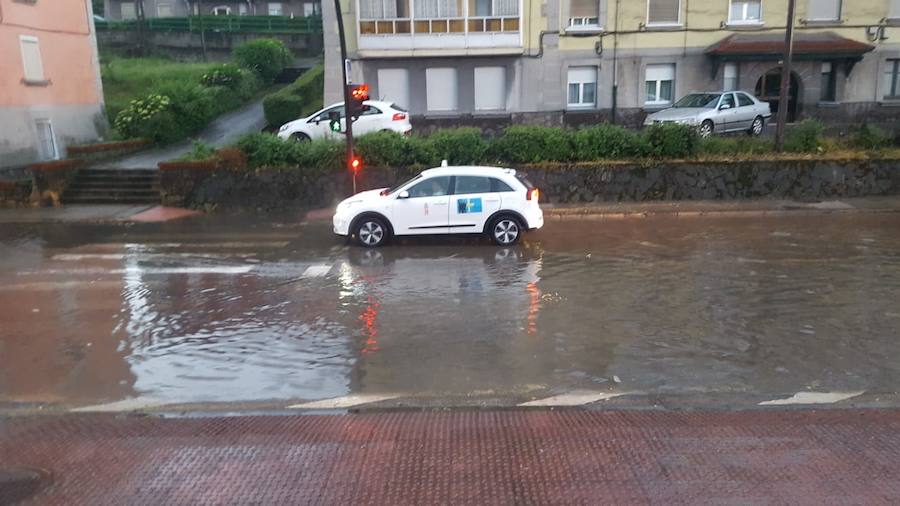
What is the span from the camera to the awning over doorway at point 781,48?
2620 cm

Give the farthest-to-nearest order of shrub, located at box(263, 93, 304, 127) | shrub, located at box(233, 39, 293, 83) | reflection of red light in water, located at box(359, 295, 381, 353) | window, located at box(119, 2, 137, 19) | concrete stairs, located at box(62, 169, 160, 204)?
window, located at box(119, 2, 137, 19) → shrub, located at box(233, 39, 293, 83) → shrub, located at box(263, 93, 304, 127) → concrete stairs, located at box(62, 169, 160, 204) → reflection of red light in water, located at box(359, 295, 381, 353)

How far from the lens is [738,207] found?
17.2 meters

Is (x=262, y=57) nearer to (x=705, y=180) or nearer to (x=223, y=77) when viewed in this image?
(x=223, y=77)

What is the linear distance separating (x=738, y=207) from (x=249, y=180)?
1207cm

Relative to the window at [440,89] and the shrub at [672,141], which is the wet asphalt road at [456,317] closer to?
the shrub at [672,141]

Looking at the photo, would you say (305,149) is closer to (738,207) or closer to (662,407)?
(738,207)

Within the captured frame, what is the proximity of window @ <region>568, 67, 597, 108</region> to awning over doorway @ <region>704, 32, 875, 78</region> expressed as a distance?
431 cm

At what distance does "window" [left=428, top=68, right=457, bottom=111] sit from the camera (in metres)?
28.1

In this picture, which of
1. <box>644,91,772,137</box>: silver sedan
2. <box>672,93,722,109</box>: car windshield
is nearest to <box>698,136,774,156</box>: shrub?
<box>644,91,772,137</box>: silver sedan

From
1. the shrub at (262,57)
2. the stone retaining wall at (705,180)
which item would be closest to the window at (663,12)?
the stone retaining wall at (705,180)

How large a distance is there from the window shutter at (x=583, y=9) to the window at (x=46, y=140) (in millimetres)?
18846

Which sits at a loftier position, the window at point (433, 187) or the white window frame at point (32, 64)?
the white window frame at point (32, 64)

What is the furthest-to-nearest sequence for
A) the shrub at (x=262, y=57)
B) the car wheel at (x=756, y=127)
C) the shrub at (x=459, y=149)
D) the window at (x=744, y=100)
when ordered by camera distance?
the shrub at (x=262, y=57)
the car wheel at (x=756, y=127)
the window at (x=744, y=100)
the shrub at (x=459, y=149)

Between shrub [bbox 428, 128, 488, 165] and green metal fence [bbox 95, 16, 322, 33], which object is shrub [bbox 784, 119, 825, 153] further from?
green metal fence [bbox 95, 16, 322, 33]
